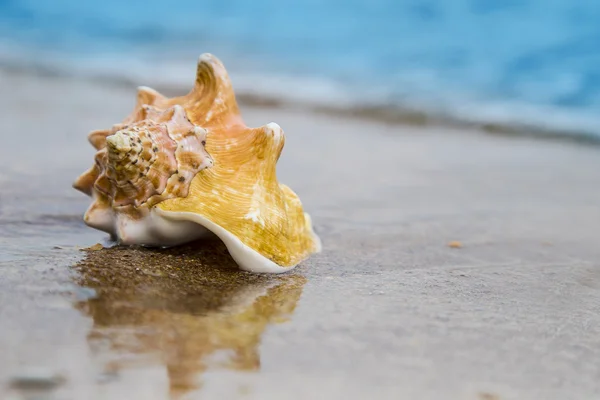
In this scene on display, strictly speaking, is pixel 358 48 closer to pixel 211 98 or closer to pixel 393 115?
pixel 393 115

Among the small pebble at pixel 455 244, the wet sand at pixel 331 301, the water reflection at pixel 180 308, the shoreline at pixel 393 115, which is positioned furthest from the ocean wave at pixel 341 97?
the water reflection at pixel 180 308

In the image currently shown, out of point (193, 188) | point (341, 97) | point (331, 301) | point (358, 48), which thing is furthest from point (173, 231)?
point (358, 48)

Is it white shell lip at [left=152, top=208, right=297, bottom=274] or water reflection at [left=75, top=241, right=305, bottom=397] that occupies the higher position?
white shell lip at [left=152, top=208, right=297, bottom=274]

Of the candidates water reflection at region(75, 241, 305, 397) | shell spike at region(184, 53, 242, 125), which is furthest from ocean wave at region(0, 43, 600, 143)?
water reflection at region(75, 241, 305, 397)

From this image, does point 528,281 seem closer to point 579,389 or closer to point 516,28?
point 579,389

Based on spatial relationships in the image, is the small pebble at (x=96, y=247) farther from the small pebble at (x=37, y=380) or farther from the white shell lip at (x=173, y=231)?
the small pebble at (x=37, y=380)

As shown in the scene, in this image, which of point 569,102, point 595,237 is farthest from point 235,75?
point 595,237

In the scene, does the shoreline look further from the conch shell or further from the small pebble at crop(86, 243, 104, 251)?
the small pebble at crop(86, 243, 104, 251)
